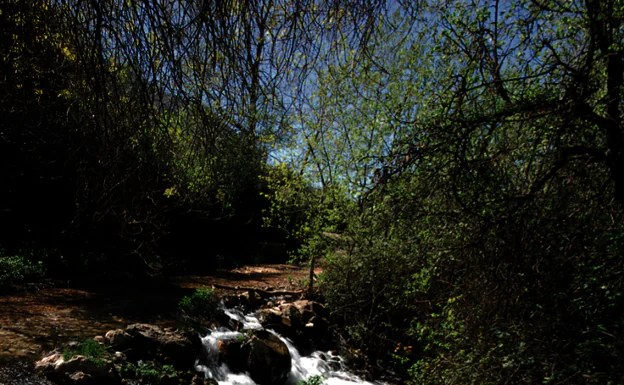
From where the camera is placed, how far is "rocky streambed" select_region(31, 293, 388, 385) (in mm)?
4605

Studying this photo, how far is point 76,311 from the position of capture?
6.61m

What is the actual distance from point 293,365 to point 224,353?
1.37 m

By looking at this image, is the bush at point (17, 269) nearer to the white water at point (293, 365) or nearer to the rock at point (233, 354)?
the white water at point (293, 365)

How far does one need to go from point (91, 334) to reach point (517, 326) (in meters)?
5.67

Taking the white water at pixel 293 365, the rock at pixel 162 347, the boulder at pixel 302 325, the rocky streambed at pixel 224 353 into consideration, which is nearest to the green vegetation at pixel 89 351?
the rocky streambed at pixel 224 353

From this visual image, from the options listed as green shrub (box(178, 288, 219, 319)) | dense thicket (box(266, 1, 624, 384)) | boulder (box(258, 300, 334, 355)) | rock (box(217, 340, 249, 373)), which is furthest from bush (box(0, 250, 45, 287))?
dense thicket (box(266, 1, 624, 384))

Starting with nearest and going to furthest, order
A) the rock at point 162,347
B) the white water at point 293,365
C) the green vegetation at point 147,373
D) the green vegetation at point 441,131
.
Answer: the green vegetation at point 441,131 < the green vegetation at point 147,373 < the rock at point 162,347 < the white water at point 293,365

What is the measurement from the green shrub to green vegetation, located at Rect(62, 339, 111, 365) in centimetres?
218

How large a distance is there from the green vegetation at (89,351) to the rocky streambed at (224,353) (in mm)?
11

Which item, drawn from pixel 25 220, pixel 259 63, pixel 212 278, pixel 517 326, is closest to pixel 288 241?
pixel 212 278

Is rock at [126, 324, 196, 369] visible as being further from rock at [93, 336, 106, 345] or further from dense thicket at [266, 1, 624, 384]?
dense thicket at [266, 1, 624, 384]

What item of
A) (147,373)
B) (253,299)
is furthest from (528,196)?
(253,299)

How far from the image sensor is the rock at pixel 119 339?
5.29m

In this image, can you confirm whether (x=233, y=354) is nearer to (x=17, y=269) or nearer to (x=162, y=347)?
(x=162, y=347)
